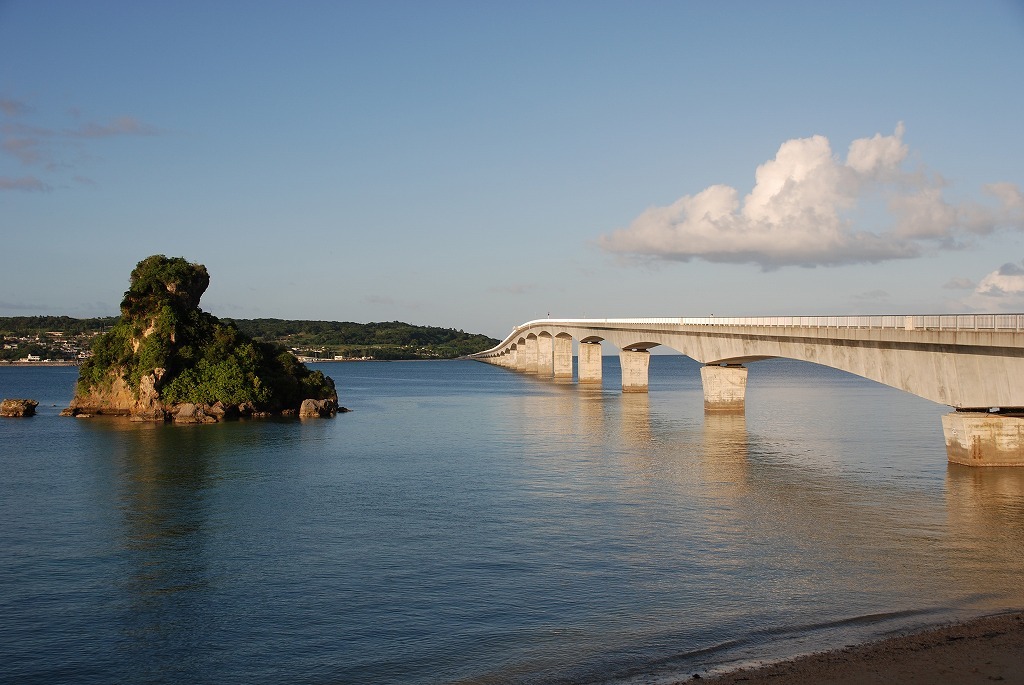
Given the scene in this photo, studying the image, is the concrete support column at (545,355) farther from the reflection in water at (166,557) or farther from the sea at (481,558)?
the reflection in water at (166,557)

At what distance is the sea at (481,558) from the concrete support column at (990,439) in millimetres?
966

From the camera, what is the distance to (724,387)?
254 ft

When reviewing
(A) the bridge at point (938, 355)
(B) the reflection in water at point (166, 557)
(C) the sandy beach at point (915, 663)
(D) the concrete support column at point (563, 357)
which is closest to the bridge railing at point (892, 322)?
(A) the bridge at point (938, 355)

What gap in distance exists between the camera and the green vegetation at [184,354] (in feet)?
248

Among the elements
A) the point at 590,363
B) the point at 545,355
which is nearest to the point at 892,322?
the point at 590,363

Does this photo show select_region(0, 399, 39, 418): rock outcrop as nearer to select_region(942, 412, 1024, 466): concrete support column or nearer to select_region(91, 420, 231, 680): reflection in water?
select_region(91, 420, 231, 680): reflection in water

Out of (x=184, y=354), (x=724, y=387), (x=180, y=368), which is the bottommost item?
(x=724, y=387)

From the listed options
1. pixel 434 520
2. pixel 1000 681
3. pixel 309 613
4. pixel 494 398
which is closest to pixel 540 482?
pixel 434 520

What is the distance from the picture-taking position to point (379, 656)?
17969mm

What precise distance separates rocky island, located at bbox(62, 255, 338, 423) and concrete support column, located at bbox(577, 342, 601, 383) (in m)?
57.9

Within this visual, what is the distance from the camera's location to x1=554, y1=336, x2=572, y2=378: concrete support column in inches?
6334

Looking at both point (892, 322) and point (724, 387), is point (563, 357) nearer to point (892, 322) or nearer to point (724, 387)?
point (724, 387)

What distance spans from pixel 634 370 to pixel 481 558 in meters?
87.7

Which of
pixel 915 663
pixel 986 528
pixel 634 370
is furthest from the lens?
pixel 634 370
